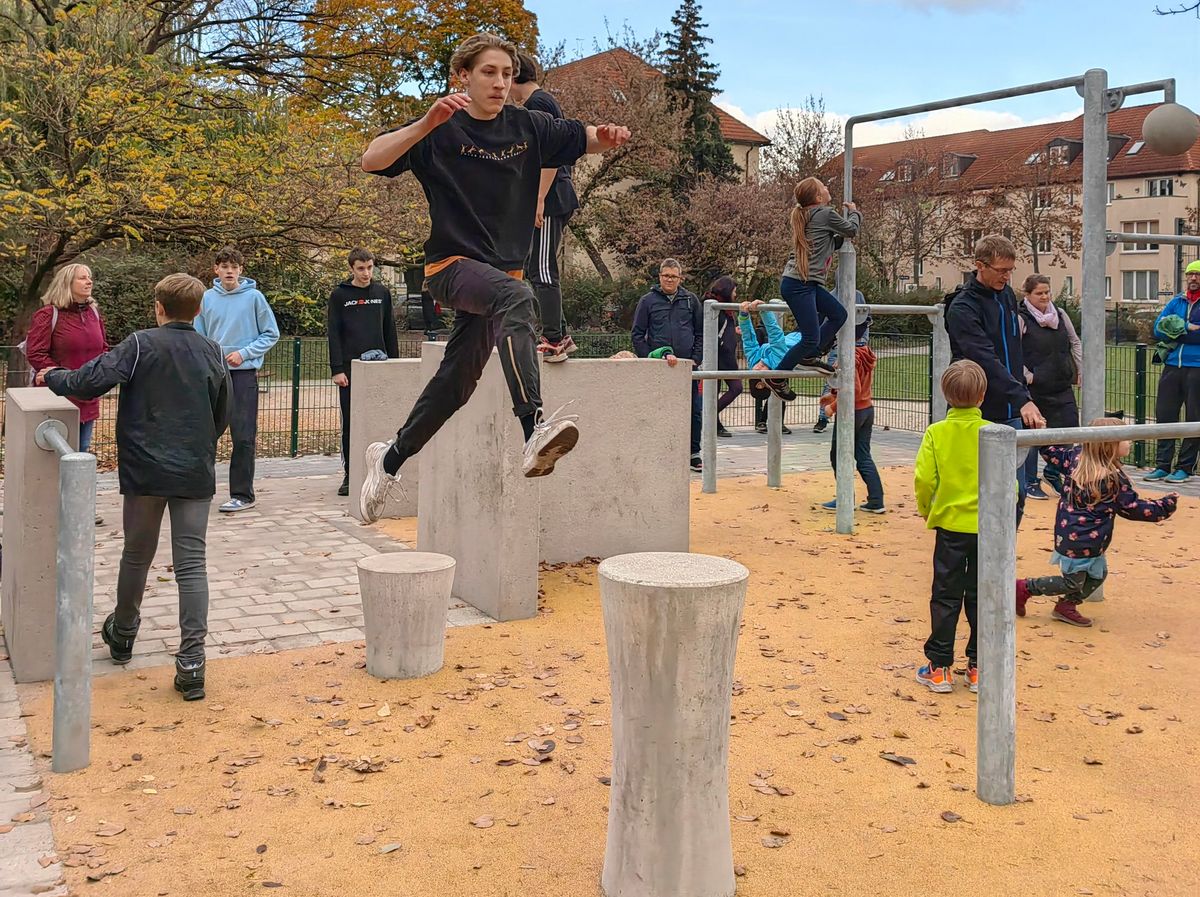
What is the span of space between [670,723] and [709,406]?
7.60 meters

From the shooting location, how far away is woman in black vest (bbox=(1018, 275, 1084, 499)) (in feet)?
31.9

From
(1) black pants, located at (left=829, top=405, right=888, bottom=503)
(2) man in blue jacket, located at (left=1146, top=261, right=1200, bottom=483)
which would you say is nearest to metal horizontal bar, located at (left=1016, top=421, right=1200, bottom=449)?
(1) black pants, located at (left=829, top=405, right=888, bottom=503)

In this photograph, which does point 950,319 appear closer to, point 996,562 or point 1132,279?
point 996,562

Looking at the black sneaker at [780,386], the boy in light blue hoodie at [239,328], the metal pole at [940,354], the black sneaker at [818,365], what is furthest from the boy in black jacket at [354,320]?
the metal pole at [940,354]

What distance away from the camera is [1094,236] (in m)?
6.62

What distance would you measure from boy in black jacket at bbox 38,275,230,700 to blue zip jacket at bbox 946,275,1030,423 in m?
3.95

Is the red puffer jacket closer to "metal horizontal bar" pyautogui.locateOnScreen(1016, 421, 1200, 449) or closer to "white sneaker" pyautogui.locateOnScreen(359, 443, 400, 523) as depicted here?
"white sneaker" pyautogui.locateOnScreen(359, 443, 400, 523)

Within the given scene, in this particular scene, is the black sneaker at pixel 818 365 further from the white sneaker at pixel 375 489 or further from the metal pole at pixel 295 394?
the metal pole at pixel 295 394

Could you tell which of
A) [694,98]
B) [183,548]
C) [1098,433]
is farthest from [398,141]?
[694,98]

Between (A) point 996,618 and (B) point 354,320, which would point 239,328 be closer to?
(B) point 354,320

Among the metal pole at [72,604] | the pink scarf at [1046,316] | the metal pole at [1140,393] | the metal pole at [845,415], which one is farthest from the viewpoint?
the metal pole at [1140,393]

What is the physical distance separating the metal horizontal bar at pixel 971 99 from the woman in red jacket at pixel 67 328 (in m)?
5.83

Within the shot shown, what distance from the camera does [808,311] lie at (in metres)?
8.63

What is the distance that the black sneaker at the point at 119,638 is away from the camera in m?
5.27
